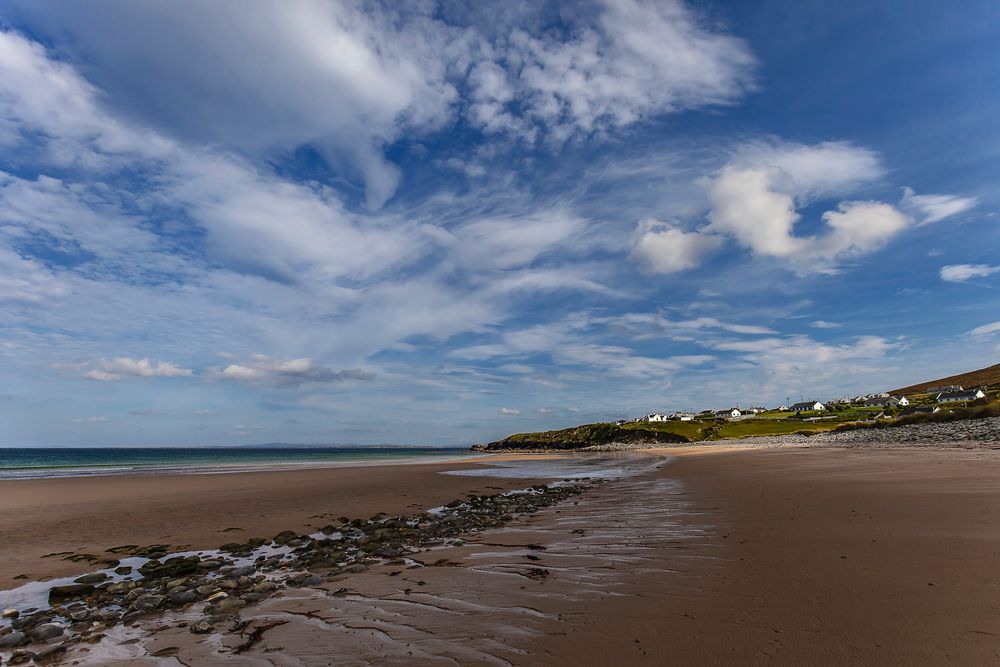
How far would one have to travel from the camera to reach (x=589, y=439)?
127 metres

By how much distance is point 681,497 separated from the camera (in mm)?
17562

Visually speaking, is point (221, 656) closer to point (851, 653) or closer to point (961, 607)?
point (851, 653)

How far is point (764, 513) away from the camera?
12.2 metres

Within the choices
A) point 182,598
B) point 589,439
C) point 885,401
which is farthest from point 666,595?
point 885,401

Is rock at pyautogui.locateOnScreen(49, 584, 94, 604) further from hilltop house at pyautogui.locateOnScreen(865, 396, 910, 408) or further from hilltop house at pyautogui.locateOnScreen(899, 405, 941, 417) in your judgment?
hilltop house at pyautogui.locateOnScreen(865, 396, 910, 408)

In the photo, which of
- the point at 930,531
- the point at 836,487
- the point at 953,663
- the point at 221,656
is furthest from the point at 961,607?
the point at 836,487

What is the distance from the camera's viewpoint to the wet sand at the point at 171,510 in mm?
13414

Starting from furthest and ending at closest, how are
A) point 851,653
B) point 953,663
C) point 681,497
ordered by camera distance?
point 681,497
point 851,653
point 953,663

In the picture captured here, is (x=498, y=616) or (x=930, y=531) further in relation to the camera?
(x=930, y=531)

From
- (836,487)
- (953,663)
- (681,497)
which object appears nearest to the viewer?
(953,663)

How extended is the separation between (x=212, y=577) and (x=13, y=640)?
3.44 m

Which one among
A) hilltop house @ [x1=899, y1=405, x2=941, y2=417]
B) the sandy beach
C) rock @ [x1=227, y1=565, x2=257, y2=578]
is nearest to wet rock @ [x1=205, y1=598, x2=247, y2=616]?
the sandy beach

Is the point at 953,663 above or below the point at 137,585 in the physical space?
above

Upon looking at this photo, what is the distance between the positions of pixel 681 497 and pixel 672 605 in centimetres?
1258
